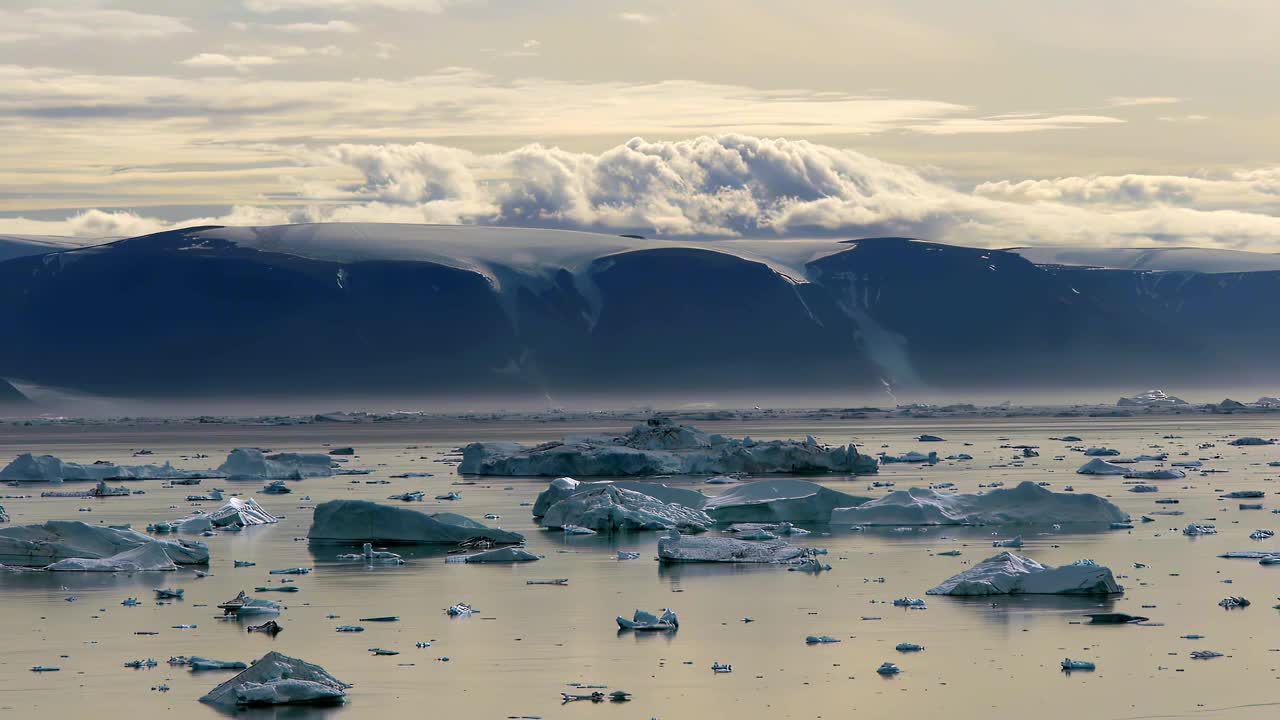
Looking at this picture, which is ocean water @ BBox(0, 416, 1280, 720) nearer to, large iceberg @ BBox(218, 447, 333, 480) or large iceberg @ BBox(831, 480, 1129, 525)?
large iceberg @ BBox(831, 480, 1129, 525)

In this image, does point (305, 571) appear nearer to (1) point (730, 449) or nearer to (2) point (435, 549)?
(2) point (435, 549)

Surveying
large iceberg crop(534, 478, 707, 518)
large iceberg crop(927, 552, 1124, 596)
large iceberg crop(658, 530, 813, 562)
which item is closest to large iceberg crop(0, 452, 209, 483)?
large iceberg crop(534, 478, 707, 518)

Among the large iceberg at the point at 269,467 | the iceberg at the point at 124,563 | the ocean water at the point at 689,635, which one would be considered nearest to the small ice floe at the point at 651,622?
the ocean water at the point at 689,635

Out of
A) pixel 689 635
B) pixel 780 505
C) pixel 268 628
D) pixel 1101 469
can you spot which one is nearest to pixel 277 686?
pixel 268 628

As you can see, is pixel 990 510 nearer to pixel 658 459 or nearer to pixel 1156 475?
pixel 1156 475

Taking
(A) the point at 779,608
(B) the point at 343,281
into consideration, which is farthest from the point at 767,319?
(A) the point at 779,608

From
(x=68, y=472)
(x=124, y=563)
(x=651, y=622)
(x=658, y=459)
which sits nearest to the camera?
(x=651, y=622)
